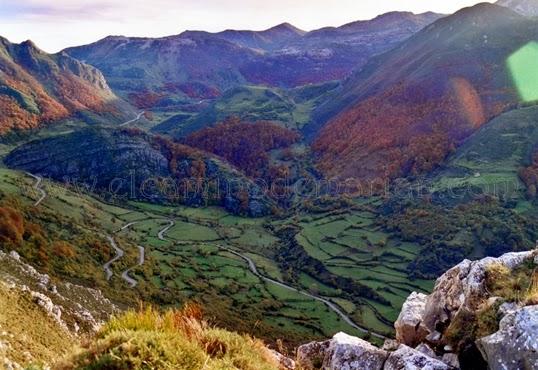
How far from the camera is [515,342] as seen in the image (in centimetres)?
1134

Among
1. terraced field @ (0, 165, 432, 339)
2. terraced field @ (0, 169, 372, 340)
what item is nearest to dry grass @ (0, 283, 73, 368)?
terraced field @ (0, 165, 432, 339)

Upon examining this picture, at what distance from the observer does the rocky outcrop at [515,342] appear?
10992 millimetres

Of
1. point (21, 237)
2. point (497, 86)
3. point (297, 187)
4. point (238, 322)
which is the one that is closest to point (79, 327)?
point (238, 322)

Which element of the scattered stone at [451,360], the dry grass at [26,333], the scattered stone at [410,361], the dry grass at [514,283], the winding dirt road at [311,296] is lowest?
the winding dirt road at [311,296]

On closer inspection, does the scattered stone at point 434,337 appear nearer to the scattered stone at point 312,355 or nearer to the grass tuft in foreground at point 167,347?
the scattered stone at point 312,355

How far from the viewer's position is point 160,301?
3447 inches

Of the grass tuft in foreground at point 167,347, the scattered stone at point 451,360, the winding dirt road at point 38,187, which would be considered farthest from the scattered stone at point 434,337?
the winding dirt road at point 38,187

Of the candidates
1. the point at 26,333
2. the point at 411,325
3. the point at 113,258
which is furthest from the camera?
the point at 113,258

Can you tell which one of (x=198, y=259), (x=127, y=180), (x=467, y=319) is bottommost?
(x=198, y=259)

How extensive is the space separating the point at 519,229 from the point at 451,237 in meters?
16.4

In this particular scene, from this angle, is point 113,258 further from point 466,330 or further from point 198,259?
point 466,330

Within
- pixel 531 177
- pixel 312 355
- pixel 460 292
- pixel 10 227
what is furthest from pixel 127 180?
pixel 460 292

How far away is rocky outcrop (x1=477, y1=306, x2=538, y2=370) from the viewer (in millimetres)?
10992

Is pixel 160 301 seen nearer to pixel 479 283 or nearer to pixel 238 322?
pixel 238 322
